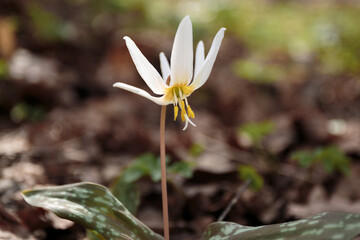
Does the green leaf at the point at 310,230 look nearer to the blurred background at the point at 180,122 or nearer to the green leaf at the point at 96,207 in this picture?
the green leaf at the point at 96,207

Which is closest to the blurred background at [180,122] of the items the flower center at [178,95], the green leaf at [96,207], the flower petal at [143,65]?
the green leaf at [96,207]

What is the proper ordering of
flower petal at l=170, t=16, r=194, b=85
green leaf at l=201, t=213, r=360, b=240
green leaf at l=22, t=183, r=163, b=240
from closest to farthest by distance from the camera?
green leaf at l=201, t=213, r=360, b=240
flower petal at l=170, t=16, r=194, b=85
green leaf at l=22, t=183, r=163, b=240

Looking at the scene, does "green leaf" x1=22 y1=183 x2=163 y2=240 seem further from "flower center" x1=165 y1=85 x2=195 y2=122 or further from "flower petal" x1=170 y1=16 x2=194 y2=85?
"flower petal" x1=170 y1=16 x2=194 y2=85

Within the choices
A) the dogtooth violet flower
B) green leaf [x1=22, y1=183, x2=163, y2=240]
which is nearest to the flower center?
the dogtooth violet flower

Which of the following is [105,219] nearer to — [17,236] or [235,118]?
[17,236]

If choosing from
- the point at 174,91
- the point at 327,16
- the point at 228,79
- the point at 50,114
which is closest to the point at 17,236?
the point at 174,91

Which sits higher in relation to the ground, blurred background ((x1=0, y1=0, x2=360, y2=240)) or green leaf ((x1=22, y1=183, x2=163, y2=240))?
blurred background ((x1=0, y1=0, x2=360, y2=240))
